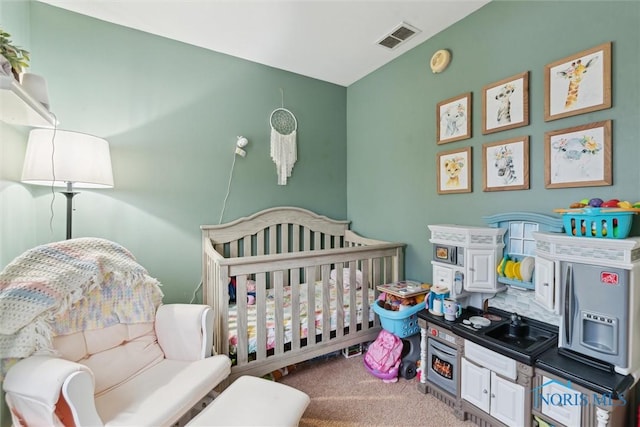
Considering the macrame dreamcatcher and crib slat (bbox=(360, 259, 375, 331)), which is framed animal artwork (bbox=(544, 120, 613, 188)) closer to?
crib slat (bbox=(360, 259, 375, 331))

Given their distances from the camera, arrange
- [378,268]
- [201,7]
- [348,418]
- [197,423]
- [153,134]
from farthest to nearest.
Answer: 1. [378,268]
2. [153,134]
3. [201,7]
4. [348,418]
5. [197,423]

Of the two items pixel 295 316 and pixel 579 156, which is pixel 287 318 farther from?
pixel 579 156

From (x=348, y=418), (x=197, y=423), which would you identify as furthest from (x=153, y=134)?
(x=348, y=418)

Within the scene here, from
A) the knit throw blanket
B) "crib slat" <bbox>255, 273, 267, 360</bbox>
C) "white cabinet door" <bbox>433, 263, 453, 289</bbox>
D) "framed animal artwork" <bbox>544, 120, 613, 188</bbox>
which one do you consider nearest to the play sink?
"white cabinet door" <bbox>433, 263, 453, 289</bbox>

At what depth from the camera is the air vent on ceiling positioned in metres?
2.05

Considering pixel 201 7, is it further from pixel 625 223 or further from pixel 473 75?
pixel 625 223

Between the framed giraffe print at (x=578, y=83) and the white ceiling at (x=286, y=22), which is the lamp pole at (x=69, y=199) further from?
the framed giraffe print at (x=578, y=83)

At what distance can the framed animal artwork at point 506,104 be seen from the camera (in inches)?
63.2

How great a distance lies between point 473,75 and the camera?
189 centimetres

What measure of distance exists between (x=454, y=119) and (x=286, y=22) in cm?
143

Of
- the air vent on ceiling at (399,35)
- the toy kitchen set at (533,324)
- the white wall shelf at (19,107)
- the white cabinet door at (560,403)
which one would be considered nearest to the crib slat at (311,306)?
the toy kitchen set at (533,324)

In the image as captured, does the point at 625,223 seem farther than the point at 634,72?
No

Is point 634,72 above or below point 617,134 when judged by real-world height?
above

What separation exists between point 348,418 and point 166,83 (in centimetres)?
273
